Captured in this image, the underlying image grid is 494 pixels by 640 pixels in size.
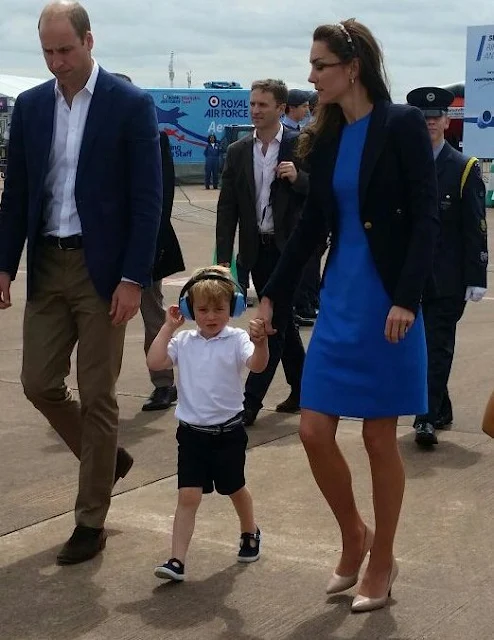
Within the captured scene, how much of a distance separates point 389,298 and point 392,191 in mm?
350

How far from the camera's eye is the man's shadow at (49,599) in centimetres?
388

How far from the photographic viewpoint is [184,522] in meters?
4.31

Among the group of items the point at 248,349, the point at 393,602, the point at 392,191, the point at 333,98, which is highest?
the point at 333,98

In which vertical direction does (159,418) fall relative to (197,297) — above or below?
below

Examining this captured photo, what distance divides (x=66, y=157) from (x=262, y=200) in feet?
8.33

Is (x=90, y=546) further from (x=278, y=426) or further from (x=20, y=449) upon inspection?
(x=278, y=426)

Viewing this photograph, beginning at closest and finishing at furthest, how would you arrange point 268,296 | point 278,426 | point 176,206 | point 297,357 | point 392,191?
point 392,191 < point 268,296 < point 278,426 < point 297,357 < point 176,206

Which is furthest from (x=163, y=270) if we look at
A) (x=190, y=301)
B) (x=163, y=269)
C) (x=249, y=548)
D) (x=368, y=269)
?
(x=368, y=269)

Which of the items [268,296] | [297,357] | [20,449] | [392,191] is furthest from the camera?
[297,357]

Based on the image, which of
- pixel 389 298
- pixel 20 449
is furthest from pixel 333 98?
pixel 20 449

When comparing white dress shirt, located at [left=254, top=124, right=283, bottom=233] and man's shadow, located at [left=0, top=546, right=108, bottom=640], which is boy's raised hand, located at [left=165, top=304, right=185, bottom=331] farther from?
white dress shirt, located at [left=254, top=124, right=283, bottom=233]

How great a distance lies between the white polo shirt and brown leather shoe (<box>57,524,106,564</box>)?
0.61 metres

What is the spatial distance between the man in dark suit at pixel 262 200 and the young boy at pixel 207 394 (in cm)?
227

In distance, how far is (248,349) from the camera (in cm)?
433
